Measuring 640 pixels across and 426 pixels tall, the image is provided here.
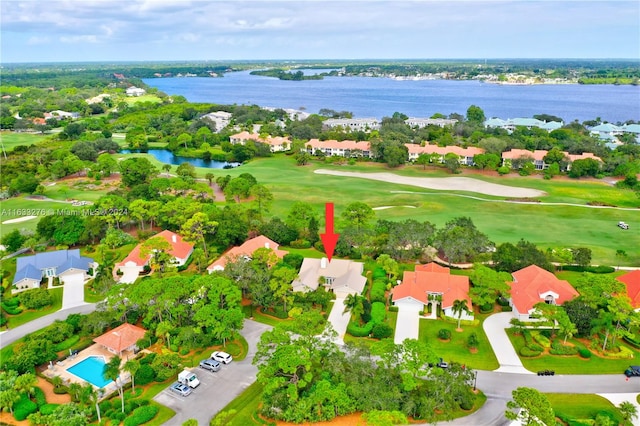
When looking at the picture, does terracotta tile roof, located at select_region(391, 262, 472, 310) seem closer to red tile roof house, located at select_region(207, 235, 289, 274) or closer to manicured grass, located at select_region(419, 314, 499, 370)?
manicured grass, located at select_region(419, 314, 499, 370)

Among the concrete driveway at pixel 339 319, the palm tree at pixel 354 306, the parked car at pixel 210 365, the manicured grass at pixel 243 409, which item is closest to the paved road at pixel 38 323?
the parked car at pixel 210 365

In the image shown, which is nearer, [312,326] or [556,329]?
[312,326]

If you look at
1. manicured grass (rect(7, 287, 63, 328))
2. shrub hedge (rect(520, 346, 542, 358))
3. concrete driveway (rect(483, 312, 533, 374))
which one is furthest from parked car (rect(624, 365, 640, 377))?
manicured grass (rect(7, 287, 63, 328))

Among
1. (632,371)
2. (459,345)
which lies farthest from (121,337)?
(632,371)

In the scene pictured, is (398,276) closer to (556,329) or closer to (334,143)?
(556,329)

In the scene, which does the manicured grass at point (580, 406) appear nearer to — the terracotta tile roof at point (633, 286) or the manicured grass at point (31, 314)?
the terracotta tile roof at point (633, 286)

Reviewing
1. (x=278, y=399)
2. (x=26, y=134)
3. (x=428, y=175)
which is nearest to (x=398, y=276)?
(x=278, y=399)
